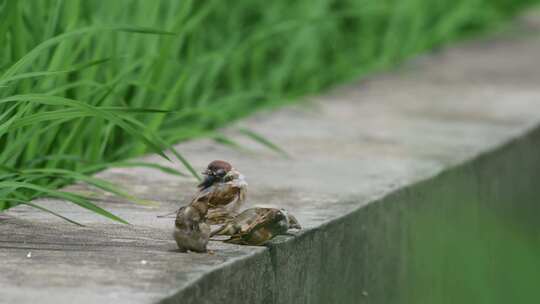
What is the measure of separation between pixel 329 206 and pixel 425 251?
514 millimetres

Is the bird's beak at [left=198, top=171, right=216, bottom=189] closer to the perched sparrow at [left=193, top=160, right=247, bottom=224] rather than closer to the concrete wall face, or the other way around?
the perched sparrow at [left=193, top=160, right=247, bottom=224]

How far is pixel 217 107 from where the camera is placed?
5484 millimetres

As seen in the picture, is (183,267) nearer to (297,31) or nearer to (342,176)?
(342,176)

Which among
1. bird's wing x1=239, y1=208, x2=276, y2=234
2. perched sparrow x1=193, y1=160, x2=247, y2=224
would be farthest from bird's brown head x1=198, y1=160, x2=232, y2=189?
bird's wing x1=239, y1=208, x2=276, y2=234

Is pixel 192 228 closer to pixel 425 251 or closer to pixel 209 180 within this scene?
pixel 209 180

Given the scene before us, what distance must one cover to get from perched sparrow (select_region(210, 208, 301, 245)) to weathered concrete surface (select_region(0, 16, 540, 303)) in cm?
4

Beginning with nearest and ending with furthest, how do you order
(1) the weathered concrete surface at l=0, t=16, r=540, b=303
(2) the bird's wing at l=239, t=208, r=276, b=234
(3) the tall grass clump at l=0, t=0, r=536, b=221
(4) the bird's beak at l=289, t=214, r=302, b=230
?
Answer: (1) the weathered concrete surface at l=0, t=16, r=540, b=303, (2) the bird's wing at l=239, t=208, r=276, b=234, (4) the bird's beak at l=289, t=214, r=302, b=230, (3) the tall grass clump at l=0, t=0, r=536, b=221

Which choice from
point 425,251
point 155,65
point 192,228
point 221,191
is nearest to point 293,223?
point 221,191

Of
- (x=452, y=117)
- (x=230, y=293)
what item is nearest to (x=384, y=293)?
(x=230, y=293)

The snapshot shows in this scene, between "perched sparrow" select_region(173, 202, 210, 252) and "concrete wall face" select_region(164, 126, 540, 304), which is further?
"concrete wall face" select_region(164, 126, 540, 304)

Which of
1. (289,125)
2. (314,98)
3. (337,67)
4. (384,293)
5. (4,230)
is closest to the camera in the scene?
(4,230)

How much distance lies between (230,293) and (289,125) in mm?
2625

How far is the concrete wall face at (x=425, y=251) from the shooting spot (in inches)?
122

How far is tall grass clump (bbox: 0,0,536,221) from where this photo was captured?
3.55 meters
